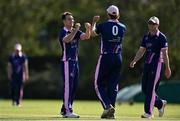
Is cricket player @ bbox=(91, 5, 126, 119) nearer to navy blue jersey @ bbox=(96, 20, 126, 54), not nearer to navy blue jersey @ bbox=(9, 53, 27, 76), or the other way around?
navy blue jersey @ bbox=(96, 20, 126, 54)

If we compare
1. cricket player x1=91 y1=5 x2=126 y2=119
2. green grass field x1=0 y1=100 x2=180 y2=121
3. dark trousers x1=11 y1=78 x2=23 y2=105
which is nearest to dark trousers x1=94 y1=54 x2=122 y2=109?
cricket player x1=91 y1=5 x2=126 y2=119

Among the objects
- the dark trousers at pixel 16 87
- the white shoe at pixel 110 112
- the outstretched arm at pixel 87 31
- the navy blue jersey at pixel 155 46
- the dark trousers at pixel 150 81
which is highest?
the outstretched arm at pixel 87 31

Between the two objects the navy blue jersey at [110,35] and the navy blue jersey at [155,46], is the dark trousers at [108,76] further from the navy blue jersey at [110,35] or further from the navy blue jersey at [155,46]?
the navy blue jersey at [155,46]

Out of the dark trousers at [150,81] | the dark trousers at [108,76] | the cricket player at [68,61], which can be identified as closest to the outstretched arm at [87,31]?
the cricket player at [68,61]

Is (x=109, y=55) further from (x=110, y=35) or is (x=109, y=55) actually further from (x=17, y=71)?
(x=17, y=71)

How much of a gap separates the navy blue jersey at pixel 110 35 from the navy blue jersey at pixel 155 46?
1040 mm

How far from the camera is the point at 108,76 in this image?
61.2ft

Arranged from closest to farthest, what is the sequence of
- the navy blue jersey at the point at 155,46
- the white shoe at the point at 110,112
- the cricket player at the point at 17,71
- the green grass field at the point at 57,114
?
the white shoe at the point at 110,112 → the green grass field at the point at 57,114 → the navy blue jersey at the point at 155,46 → the cricket player at the point at 17,71

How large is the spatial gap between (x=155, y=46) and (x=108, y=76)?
142cm

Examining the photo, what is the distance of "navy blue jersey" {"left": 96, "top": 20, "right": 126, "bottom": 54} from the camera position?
18.4 m

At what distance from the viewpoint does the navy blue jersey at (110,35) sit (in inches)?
725

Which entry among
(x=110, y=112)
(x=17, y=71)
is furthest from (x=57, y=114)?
(x=17, y=71)

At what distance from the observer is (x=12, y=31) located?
2189 inches

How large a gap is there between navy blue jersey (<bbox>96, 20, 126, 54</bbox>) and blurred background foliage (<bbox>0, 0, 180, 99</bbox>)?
15969 mm
